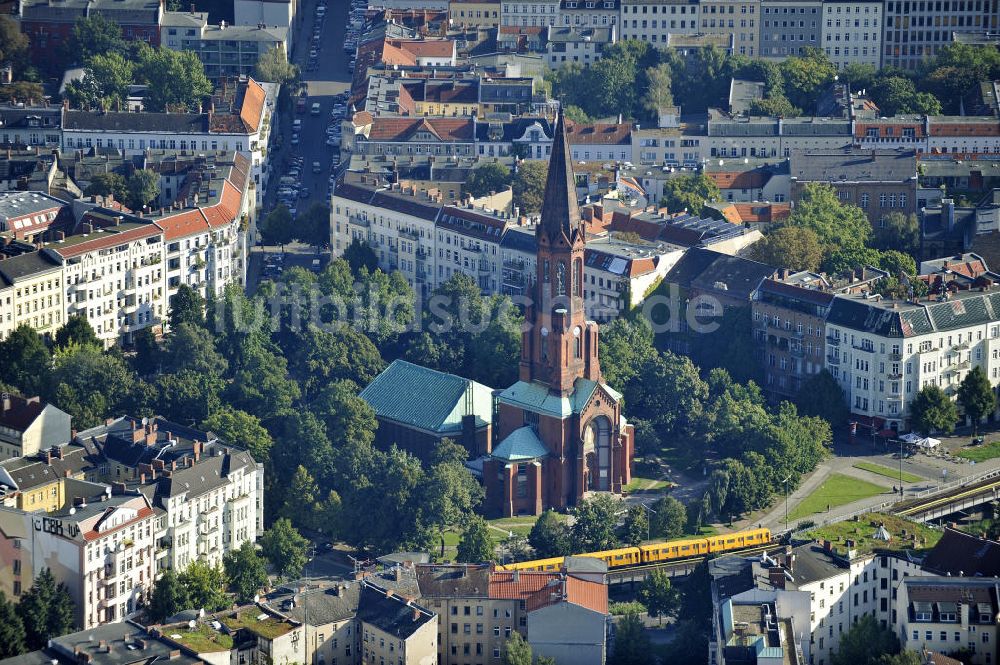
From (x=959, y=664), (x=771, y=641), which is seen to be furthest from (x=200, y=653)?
(x=959, y=664)

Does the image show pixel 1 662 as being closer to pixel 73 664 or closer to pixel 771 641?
pixel 73 664

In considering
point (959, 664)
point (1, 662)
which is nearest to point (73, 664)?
point (1, 662)

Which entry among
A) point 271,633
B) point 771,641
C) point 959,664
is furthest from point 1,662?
point 959,664

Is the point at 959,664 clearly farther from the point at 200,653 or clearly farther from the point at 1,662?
the point at 1,662

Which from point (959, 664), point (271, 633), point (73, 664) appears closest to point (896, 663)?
point (959, 664)

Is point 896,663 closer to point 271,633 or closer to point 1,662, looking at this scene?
point 271,633

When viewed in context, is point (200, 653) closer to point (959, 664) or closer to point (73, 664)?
point (73, 664)
